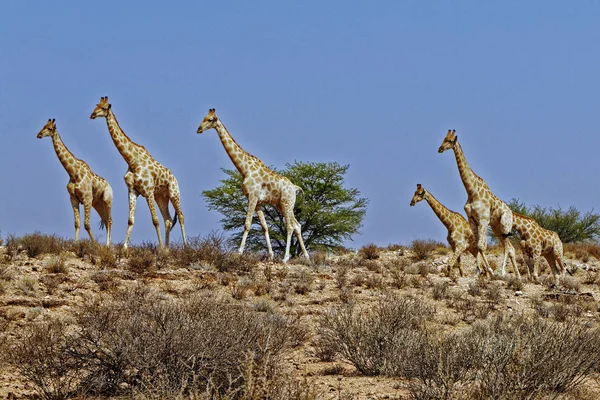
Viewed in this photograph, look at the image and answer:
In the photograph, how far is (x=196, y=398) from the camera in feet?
23.4

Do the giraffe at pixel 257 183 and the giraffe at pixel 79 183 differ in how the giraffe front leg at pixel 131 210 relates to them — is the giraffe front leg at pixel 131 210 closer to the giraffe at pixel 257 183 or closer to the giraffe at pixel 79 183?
the giraffe at pixel 79 183

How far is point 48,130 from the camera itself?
23.8m

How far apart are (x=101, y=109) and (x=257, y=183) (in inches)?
169

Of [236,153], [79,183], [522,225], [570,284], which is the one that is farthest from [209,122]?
[570,284]

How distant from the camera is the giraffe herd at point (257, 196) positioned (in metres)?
22.7

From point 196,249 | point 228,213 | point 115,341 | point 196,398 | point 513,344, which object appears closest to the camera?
point 196,398

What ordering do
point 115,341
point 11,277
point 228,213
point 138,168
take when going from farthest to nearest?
1. point 228,213
2. point 138,168
3. point 11,277
4. point 115,341

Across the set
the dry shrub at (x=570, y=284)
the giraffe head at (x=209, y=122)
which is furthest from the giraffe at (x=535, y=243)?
the giraffe head at (x=209, y=122)

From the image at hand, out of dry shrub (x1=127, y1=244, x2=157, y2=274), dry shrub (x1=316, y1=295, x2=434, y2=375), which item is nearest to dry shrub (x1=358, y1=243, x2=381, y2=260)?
dry shrub (x1=127, y1=244, x2=157, y2=274)

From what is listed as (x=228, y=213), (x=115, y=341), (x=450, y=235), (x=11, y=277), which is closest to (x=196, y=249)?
(x=11, y=277)

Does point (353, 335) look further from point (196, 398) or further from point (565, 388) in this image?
point (196, 398)

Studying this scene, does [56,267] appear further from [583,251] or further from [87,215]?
[583,251]

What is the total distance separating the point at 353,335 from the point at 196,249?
9.59 meters

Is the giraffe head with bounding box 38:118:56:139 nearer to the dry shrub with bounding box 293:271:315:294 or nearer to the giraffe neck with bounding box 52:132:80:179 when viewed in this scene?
the giraffe neck with bounding box 52:132:80:179
